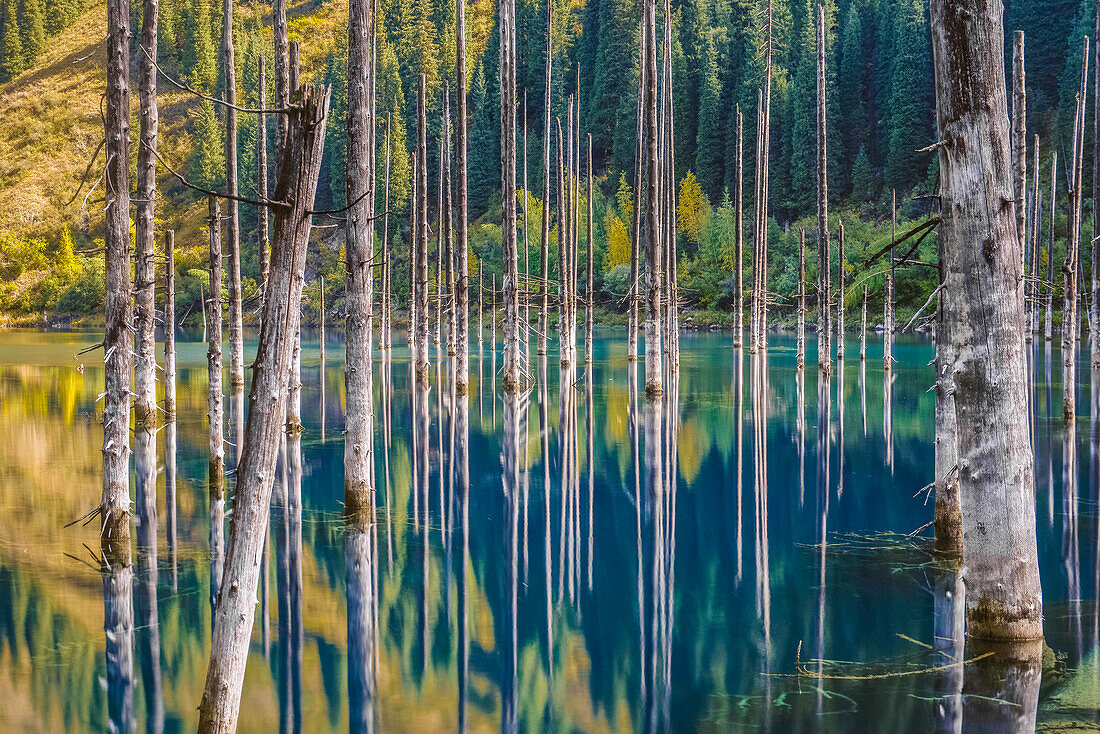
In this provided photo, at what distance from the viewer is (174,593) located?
925 cm

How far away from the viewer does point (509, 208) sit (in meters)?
27.5

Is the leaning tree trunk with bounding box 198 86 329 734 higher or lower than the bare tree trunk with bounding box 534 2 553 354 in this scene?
lower

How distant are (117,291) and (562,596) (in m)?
5.71

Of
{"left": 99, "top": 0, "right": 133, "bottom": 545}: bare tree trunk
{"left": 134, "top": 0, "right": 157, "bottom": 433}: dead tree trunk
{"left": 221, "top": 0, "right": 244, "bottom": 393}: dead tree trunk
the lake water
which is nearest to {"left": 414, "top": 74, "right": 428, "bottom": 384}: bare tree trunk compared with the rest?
{"left": 221, "top": 0, "right": 244, "bottom": 393}: dead tree trunk

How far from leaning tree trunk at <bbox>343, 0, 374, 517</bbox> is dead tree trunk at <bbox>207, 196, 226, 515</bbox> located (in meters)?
2.46

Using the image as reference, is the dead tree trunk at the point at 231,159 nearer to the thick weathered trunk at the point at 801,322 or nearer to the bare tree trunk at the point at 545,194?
the bare tree trunk at the point at 545,194

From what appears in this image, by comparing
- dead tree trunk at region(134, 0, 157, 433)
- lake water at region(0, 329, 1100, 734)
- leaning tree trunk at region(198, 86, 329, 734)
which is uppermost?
dead tree trunk at region(134, 0, 157, 433)

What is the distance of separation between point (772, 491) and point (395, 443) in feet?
29.0

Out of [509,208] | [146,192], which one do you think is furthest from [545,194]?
[146,192]

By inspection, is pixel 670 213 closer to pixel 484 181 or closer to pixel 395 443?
pixel 395 443

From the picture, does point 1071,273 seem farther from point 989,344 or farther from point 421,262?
point 421,262

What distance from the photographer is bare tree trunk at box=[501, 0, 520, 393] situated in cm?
2630

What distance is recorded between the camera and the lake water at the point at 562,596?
6625mm

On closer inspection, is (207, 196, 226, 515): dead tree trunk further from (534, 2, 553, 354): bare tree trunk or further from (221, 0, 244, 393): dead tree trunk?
(534, 2, 553, 354): bare tree trunk
